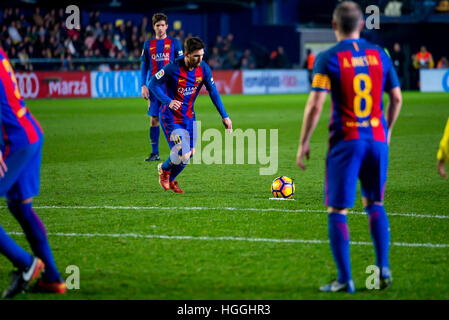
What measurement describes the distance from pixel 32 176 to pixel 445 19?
36.9 metres

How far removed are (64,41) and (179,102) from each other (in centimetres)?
2373

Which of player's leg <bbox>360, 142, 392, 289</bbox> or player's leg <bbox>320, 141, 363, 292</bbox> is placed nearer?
player's leg <bbox>320, 141, 363, 292</bbox>

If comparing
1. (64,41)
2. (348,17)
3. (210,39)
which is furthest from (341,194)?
(210,39)

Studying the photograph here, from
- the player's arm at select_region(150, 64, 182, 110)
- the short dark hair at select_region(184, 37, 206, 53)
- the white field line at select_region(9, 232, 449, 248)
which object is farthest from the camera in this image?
the player's arm at select_region(150, 64, 182, 110)

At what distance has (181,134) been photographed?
28.8ft

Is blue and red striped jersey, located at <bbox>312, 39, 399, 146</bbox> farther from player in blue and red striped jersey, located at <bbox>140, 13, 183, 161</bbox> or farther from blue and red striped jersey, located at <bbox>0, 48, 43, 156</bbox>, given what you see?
player in blue and red striped jersey, located at <bbox>140, 13, 183, 161</bbox>

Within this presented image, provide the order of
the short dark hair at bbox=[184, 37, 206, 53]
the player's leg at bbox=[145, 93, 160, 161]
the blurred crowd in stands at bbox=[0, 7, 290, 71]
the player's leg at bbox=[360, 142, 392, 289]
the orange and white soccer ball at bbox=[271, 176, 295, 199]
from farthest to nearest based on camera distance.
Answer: the blurred crowd in stands at bbox=[0, 7, 290, 71] < the player's leg at bbox=[145, 93, 160, 161] < the orange and white soccer ball at bbox=[271, 176, 295, 199] < the short dark hair at bbox=[184, 37, 206, 53] < the player's leg at bbox=[360, 142, 392, 289]

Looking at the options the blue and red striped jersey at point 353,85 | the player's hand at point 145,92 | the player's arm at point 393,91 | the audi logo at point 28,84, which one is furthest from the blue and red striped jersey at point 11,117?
the audi logo at point 28,84

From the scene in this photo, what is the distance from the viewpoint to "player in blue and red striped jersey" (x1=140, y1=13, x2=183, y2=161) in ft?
37.9

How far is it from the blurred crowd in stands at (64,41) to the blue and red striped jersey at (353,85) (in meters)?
24.9

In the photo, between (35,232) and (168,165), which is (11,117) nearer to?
(35,232)

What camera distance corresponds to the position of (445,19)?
38344mm

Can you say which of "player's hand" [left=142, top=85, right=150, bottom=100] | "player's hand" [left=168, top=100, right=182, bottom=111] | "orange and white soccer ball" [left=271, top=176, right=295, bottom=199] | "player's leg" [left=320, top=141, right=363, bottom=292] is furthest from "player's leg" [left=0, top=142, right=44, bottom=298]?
"player's hand" [left=142, top=85, right=150, bottom=100]
